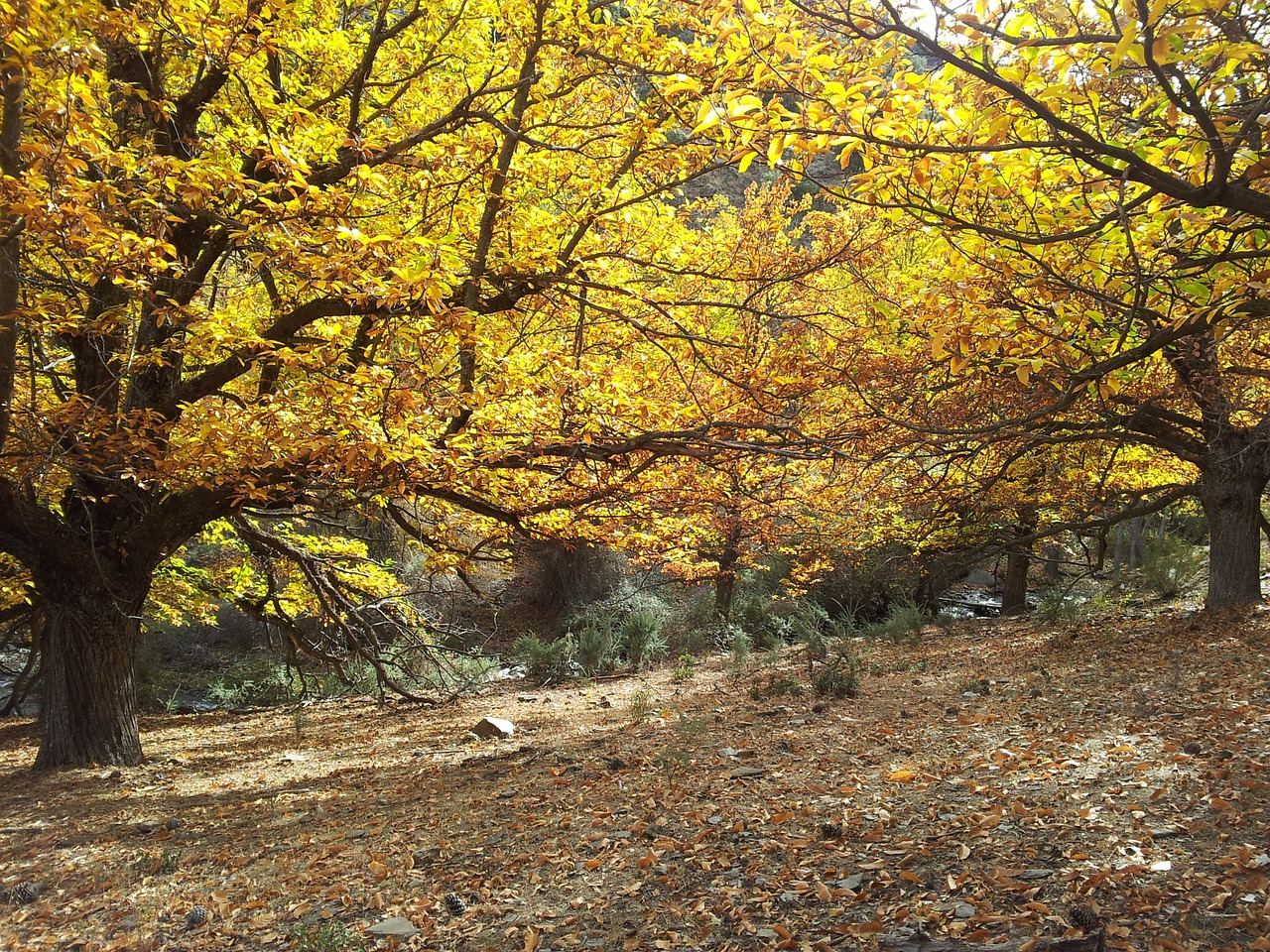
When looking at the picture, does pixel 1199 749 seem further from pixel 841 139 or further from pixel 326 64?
pixel 326 64

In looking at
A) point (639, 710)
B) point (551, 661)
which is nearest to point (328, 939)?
point (639, 710)

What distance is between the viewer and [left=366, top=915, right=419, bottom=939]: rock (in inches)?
129

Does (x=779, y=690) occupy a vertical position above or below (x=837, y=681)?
below

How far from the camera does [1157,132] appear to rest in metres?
3.00

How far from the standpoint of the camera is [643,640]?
43.4 ft

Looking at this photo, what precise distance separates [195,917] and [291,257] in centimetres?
316

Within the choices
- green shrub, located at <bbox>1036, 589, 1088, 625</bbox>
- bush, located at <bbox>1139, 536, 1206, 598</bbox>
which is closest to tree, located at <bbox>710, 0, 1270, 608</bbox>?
green shrub, located at <bbox>1036, 589, 1088, 625</bbox>

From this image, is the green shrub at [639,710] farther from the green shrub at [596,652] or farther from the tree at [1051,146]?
the tree at [1051,146]

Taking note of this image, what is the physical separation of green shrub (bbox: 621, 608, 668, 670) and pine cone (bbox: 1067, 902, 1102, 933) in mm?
10217

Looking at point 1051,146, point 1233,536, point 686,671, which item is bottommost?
point 686,671

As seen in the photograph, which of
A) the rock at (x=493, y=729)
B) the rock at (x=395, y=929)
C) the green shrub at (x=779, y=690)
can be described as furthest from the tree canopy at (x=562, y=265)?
the rock at (x=395, y=929)

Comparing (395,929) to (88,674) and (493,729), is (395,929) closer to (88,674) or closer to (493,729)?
(493,729)

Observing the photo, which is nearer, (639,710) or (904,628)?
(639,710)

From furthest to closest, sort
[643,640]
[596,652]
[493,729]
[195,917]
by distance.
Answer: [643,640]
[596,652]
[493,729]
[195,917]
